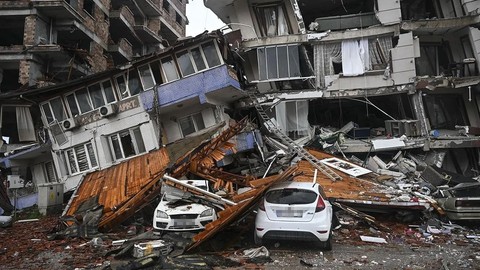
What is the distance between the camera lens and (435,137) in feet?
59.2

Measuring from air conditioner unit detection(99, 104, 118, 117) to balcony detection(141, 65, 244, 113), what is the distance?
5.56 feet

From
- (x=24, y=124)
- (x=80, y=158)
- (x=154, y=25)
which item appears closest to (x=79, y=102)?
(x=80, y=158)

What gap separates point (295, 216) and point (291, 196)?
53cm

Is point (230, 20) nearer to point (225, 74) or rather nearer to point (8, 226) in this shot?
point (225, 74)

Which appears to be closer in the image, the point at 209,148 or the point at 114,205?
the point at 114,205

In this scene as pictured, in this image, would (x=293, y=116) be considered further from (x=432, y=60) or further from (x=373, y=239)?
(x=373, y=239)

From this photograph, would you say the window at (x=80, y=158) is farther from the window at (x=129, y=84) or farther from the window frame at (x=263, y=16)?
the window frame at (x=263, y=16)

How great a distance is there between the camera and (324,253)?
8133 mm

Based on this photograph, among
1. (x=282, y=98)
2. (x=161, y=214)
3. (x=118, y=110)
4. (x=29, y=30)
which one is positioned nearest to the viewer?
(x=161, y=214)

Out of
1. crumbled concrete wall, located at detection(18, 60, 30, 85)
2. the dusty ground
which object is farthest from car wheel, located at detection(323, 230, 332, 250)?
crumbled concrete wall, located at detection(18, 60, 30, 85)

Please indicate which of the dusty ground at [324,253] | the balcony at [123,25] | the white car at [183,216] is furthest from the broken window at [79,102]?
the balcony at [123,25]

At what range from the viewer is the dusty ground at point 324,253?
732 centimetres

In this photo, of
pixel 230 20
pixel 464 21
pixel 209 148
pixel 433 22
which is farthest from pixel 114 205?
pixel 464 21

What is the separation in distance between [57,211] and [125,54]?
17527 mm
